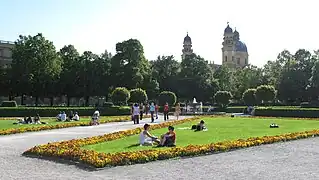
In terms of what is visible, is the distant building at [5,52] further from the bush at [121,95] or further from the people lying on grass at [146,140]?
the people lying on grass at [146,140]

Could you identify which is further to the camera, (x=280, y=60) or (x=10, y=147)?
(x=280, y=60)

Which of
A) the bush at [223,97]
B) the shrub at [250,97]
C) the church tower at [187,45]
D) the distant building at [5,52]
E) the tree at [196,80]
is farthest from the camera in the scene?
the church tower at [187,45]

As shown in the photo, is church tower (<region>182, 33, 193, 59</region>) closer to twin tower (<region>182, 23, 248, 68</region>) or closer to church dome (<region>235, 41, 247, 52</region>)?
twin tower (<region>182, 23, 248, 68</region>)

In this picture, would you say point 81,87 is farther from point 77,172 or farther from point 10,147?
point 77,172

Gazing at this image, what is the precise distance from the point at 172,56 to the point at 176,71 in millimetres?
3358

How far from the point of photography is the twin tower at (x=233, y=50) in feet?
502

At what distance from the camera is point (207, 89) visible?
3445 inches

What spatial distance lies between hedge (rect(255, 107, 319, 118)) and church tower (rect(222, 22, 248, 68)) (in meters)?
103

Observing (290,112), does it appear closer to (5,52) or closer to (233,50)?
(5,52)

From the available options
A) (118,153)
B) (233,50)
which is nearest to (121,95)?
(118,153)

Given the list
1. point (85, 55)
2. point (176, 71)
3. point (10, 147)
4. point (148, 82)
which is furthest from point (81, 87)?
point (10, 147)

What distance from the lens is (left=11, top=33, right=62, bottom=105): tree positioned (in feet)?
238

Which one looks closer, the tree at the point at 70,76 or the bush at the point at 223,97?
the bush at the point at 223,97

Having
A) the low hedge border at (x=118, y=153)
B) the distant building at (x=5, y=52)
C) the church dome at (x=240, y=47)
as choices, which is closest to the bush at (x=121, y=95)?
the low hedge border at (x=118, y=153)
